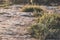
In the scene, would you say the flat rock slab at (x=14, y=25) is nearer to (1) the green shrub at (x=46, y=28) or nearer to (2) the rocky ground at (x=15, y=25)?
(2) the rocky ground at (x=15, y=25)

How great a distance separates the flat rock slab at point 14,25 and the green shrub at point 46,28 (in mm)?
282

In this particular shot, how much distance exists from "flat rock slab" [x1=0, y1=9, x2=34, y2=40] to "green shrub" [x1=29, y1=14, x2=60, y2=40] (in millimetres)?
282

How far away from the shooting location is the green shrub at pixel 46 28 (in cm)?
680

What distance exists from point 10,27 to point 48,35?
191 cm

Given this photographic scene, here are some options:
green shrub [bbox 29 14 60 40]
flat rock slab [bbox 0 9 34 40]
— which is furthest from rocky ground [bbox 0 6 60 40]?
green shrub [bbox 29 14 60 40]

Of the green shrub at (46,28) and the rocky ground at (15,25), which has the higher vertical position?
the green shrub at (46,28)

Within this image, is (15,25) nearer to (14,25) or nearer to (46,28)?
(14,25)

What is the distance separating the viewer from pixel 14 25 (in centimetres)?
855

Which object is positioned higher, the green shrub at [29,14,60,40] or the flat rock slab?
the green shrub at [29,14,60,40]

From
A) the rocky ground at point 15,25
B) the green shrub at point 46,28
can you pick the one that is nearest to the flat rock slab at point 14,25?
the rocky ground at point 15,25

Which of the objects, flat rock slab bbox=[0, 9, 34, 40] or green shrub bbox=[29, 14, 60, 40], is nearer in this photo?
green shrub bbox=[29, 14, 60, 40]

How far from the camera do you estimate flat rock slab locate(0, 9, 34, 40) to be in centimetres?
718

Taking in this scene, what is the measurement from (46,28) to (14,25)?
1872 millimetres

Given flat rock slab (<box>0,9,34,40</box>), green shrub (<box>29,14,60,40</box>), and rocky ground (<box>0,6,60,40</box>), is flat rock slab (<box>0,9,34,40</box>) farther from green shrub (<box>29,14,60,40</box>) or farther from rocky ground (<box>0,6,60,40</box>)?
green shrub (<box>29,14,60,40</box>)
